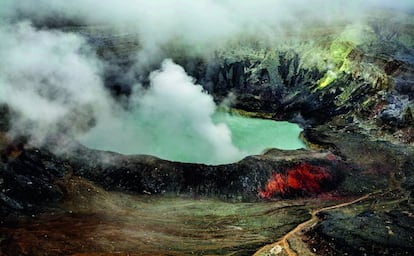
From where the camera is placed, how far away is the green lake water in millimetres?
51844

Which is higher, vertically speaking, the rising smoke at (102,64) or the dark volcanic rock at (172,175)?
the rising smoke at (102,64)

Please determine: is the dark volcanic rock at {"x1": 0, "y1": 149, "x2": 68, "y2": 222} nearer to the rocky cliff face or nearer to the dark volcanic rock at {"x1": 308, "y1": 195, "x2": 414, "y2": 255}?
the rocky cliff face

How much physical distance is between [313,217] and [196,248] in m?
10.5

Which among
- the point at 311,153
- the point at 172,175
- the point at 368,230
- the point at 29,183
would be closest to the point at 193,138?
the point at 311,153

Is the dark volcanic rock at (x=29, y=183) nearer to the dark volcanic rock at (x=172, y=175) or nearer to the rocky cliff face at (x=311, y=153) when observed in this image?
the rocky cliff face at (x=311, y=153)

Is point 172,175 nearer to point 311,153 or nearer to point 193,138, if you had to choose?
point 193,138

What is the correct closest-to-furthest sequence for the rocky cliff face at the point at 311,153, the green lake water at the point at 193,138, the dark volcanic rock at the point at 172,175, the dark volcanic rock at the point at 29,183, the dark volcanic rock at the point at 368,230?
1. the dark volcanic rock at the point at 368,230
2. the dark volcanic rock at the point at 29,183
3. the rocky cliff face at the point at 311,153
4. the dark volcanic rock at the point at 172,175
5. the green lake water at the point at 193,138

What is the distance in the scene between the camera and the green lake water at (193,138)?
51.8 meters

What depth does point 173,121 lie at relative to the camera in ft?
202

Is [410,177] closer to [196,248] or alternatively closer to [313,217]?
[313,217]

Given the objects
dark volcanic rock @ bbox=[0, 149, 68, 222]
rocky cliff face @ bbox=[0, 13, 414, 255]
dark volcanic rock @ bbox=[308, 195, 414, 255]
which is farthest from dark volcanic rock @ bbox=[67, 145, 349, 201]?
dark volcanic rock @ bbox=[308, 195, 414, 255]

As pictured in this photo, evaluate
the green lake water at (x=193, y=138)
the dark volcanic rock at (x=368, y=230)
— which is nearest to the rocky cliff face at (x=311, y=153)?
the dark volcanic rock at (x=368, y=230)

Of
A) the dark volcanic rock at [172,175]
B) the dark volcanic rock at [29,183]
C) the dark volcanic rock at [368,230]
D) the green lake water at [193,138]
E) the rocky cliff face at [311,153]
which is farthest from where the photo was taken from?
the green lake water at [193,138]

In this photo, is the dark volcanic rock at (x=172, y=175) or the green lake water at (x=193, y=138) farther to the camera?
the green lake water at (x=193, y=138)
